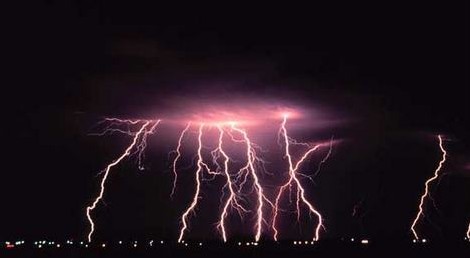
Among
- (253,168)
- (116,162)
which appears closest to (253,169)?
(253,168)

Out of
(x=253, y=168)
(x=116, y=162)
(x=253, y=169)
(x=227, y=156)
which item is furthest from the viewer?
(x=253, y=168)

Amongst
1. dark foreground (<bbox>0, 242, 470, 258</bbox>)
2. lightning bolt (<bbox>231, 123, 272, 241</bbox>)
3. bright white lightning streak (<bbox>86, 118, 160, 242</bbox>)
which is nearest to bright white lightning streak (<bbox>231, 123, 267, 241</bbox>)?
lightning bolt (<bbox>231, 123, 272, 241</bbox>)

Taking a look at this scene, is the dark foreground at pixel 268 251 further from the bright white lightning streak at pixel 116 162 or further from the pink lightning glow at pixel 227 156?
the bright white lightning streak at pixel 116 162

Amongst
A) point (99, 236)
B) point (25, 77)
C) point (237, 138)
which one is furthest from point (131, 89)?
point (99, 236)

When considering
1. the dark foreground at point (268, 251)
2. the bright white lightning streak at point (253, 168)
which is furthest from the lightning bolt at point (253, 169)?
the dark foreground at point (268, 251)

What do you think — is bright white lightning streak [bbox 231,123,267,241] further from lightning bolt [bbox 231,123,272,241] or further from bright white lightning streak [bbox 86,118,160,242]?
bright white lightning streak [bbox 86,118,160,242]

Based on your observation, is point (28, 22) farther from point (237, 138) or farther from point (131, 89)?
point (237, 138)

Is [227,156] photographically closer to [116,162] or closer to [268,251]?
[116,162]

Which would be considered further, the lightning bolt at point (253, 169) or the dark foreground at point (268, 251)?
the lightning bolt at point (253, 169)
